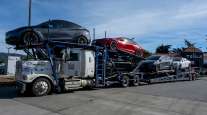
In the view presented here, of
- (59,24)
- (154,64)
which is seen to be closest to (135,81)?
(154,64)

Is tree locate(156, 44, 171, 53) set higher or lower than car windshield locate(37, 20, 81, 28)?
higher

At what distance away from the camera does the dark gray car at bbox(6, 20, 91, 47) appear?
15828 millimetres

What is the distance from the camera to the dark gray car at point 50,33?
15.8 meters

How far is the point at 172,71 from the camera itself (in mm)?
24766

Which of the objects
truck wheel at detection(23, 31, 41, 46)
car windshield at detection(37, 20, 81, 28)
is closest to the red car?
car windshield at detection(37, 20, 81, 28)

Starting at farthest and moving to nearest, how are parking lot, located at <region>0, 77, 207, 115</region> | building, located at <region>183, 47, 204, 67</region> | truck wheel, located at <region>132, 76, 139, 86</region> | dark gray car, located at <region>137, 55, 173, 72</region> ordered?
building, located at <region>183, 47, 204, 67</region>, dark gray car, located at <region>137, 55, 173, 72</region>, truck wheel, located at <region>132, 76, 139, 86</region>, parking lot, located at <region>0, 77, 207, 115</region>

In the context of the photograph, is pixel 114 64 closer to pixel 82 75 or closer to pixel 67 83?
pixel 82 75

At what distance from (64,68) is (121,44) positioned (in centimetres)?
453

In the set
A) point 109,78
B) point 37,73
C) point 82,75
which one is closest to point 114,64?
point 109,78

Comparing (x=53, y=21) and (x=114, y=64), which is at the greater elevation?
(x=53, y=21)

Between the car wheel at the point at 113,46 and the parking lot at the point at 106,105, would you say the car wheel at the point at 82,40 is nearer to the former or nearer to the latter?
the car wheel at the point at 113,46

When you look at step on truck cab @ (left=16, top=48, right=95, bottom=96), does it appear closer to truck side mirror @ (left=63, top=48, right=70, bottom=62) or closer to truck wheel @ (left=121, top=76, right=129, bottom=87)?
truck side mirror @ (left=63, top=48, right=70, bottom=62)

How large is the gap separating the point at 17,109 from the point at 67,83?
16.7 ft

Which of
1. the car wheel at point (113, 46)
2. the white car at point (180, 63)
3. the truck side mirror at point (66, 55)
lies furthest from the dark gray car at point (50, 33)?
the white car at point (180, 63)
